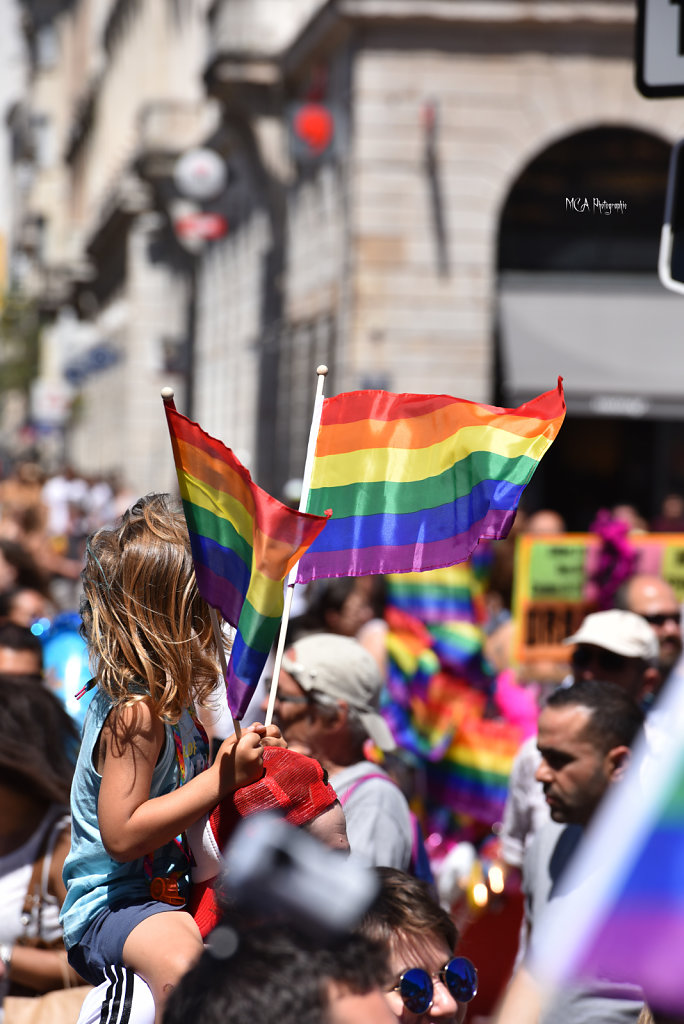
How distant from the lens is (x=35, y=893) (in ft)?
11.6

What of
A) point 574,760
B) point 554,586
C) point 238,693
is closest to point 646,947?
point 238,693

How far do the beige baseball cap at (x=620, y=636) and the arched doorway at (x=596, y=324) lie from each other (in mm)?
10377

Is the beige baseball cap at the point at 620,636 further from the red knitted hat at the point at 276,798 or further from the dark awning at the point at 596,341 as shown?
the dark awning at the point at 596,341

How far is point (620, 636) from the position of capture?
4.81 m

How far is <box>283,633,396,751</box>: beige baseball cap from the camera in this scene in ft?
12.6

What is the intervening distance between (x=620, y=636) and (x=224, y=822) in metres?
2.62

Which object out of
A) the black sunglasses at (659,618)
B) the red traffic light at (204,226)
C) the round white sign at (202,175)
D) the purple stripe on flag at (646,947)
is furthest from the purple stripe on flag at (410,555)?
the red traffic light at (204,226)

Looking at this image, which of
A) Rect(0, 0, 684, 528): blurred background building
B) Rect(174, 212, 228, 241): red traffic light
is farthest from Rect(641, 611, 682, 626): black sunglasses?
Rect(174, 212, 228, 241): red traffic light

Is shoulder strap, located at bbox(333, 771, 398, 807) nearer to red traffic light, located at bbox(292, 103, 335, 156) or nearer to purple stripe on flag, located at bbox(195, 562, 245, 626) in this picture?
purple stripe on flag, located at bbox(195, 562, 245, 626)

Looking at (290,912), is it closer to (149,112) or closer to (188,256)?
(149,112)

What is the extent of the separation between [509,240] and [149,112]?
47.4ft

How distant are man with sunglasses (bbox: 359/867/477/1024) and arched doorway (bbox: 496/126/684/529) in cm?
1271

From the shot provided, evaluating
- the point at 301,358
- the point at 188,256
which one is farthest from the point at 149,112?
the point at 301,358

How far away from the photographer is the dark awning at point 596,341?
609 inches
